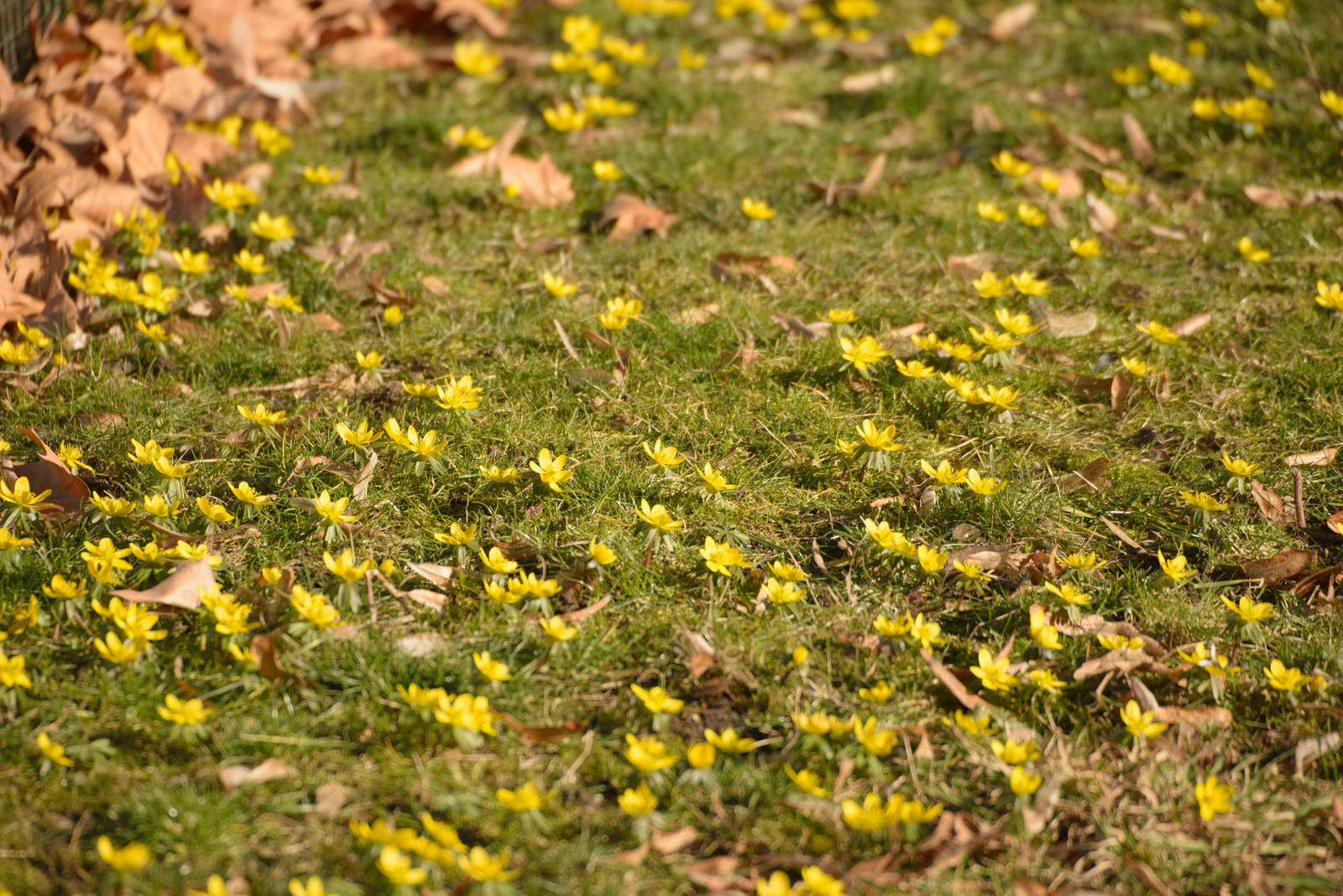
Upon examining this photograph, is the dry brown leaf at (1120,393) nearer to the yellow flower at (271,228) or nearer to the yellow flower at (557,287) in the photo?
the yellow flower at (557,287)

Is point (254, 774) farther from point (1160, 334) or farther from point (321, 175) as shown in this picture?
point (1160, 334)

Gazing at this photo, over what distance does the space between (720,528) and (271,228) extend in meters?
2.04

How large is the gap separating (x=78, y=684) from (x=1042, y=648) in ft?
7.32

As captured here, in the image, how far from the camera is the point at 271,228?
151 inches

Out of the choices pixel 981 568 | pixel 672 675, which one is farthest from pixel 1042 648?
pixel 672 675

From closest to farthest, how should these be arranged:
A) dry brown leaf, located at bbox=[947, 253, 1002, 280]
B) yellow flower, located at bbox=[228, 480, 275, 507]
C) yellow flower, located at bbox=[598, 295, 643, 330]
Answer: yellow flower, located at bbox=[228, 480, 275, 507] → yellow flower, located at bbox=[598, 295, 643, 330] → dry brown leaf, located at bbox=[947, 253, 1002, 280]

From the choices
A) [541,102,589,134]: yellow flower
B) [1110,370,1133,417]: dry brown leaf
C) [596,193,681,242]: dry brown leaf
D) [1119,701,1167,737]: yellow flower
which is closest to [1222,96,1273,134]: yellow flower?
[1110,370,1133,417]: dry brown leaf

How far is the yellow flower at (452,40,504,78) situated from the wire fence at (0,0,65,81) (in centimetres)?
163

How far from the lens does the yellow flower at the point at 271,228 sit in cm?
382

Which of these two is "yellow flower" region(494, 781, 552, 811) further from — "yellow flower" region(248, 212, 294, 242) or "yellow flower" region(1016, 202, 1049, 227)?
"yellow flower" region(1016, 202, 1049, 227)

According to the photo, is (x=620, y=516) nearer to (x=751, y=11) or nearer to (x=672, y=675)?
(x=672, y=675)

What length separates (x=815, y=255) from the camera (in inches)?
162

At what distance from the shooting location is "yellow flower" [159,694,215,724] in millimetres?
2254

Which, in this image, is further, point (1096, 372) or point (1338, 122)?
point (1338, 122)
